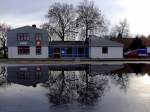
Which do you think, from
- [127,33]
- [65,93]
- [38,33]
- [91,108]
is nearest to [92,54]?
[38,33]

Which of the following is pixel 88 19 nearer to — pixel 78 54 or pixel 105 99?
pixel 78 54

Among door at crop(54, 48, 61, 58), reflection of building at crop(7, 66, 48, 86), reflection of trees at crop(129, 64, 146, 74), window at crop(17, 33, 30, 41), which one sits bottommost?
reflection of building at crop(7, 66, 48, 86)

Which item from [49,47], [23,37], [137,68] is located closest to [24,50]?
[23,37]

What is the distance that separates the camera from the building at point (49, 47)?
6397 cm

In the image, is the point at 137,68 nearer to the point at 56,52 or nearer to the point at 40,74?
the point at 40,74

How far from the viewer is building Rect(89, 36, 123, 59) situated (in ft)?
217

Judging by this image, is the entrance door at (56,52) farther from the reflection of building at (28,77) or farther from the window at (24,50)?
the reflection of building at (28,77)

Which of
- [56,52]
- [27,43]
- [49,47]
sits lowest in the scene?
[56,52]

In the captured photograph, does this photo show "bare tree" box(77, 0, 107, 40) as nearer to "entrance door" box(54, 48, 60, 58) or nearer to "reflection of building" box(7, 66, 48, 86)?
"entrance door" box(54, 48, 60, 58)

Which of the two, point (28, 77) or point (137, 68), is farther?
point (137, 68)

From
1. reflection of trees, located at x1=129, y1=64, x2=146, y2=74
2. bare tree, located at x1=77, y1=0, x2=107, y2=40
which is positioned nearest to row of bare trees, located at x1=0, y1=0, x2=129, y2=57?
bare tree, located at x1=77, y1=0, x2=107, y2=40

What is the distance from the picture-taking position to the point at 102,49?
6619cm

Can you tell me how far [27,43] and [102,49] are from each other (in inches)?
563

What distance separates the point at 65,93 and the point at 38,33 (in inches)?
1965
